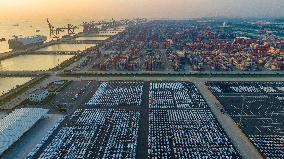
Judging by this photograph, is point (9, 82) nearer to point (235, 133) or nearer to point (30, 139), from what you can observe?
point (30, 139)

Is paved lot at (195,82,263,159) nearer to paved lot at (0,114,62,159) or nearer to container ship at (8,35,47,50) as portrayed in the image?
paved lot at (0,114,62,159)

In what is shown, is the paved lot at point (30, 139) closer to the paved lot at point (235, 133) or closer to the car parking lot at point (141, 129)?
the car parking lot at point (141, 129)

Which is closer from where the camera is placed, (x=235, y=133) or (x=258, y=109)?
(x=235, y=133)

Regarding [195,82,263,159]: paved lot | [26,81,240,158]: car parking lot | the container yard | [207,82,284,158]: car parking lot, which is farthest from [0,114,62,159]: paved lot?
the container yard

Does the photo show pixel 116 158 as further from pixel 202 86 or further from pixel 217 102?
pixel 202 86

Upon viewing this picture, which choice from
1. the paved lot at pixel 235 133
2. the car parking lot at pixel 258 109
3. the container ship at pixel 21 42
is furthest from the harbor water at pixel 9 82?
the container ship at pixel 21 42

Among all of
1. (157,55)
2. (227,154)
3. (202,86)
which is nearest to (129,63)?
(157,55)

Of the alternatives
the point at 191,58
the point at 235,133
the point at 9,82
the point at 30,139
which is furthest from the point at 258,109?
the point at 9,82

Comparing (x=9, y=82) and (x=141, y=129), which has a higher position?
(x=9, y=82)
